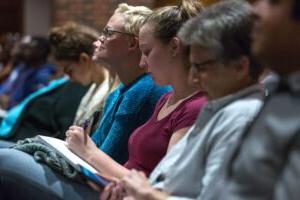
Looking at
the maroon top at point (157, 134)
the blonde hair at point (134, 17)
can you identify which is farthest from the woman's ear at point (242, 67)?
the blonde hair at point (134, 17)

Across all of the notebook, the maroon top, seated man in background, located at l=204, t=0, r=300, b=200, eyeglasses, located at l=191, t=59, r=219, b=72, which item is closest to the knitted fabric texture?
the notebook

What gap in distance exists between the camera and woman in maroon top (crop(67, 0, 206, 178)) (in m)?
2.02

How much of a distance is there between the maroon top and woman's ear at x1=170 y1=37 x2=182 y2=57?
142 mm

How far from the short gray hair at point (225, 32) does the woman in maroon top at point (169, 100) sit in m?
0.36

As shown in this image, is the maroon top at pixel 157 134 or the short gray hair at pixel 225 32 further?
the maroon top at pixel 157 134

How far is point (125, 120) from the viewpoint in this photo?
237 cm

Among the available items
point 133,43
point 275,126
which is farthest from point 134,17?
point 275,126

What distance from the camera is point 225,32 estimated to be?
5.24 feet

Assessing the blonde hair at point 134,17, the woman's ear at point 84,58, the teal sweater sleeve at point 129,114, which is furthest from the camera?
the woman's ear at point 84,58

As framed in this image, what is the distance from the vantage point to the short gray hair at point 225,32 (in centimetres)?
160

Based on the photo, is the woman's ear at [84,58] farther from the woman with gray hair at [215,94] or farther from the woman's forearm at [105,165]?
the woman with gray hair at [215,94]

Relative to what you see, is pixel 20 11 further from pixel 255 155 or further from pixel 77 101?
pixel 255 155

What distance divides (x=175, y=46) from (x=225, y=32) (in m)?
0.45

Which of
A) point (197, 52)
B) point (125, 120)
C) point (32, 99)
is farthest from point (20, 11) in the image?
point (197, 52)
